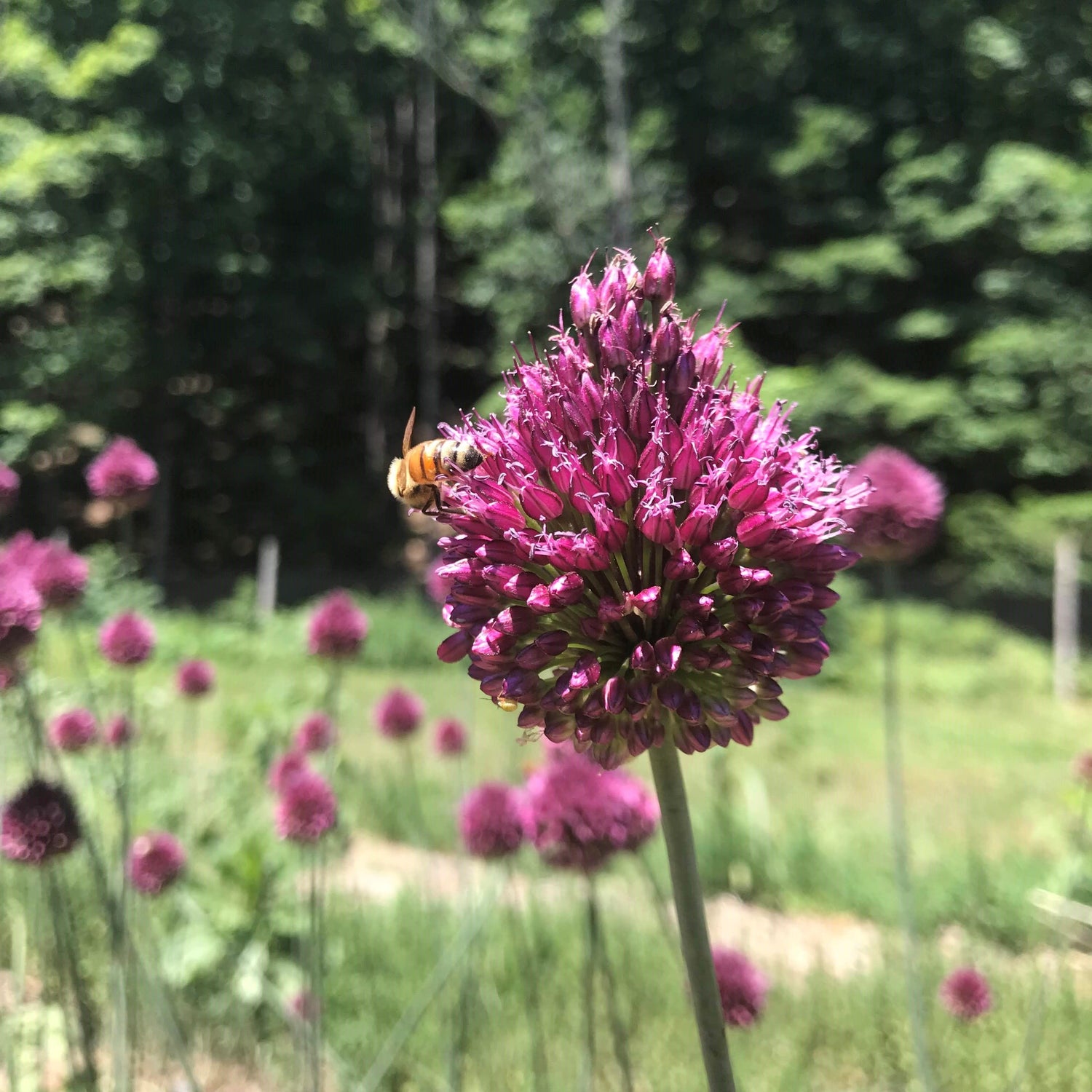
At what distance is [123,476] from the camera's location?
2.72 m

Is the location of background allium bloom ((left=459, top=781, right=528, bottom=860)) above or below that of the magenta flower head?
below

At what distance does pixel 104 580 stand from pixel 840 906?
1058cm

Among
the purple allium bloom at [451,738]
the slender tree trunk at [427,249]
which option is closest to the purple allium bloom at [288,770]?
the purple allium bloom at [451,738]

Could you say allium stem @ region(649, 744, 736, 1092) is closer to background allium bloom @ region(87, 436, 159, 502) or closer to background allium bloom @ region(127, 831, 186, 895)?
background allium bloom @ region(127, 831, 186, 895)

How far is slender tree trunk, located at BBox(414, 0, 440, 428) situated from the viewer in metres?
18.7

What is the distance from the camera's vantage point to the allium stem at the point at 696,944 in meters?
0.93

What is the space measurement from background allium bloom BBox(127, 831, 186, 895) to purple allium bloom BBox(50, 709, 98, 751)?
366mm

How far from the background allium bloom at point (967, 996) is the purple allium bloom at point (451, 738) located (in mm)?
1636

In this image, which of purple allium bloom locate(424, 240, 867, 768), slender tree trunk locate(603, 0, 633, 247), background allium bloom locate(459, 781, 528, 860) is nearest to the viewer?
purple allium bloom locate(424, 240, 867, 768)

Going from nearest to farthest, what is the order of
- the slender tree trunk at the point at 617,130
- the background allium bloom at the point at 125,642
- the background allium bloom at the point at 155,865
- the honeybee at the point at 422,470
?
1. the honeybee at the point at 422,470
2. the background allium bloom at the point at 155,865
3. the background allium bloom at the point at 125,642
4. the slender tree trunk at the point at 617,130

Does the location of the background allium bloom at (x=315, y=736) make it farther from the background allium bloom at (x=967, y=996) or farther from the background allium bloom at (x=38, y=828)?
the background allium bloom at (x=967, y=996)

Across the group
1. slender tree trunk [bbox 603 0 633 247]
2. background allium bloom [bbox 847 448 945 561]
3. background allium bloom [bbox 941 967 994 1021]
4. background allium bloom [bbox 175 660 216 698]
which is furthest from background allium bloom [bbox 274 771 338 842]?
slender tree trunk [bbox 603 0 633 247]

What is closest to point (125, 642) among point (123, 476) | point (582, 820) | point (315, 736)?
point (123, 476)

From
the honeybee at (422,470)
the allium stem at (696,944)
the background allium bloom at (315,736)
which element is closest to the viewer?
the allium stem at (696,944)
